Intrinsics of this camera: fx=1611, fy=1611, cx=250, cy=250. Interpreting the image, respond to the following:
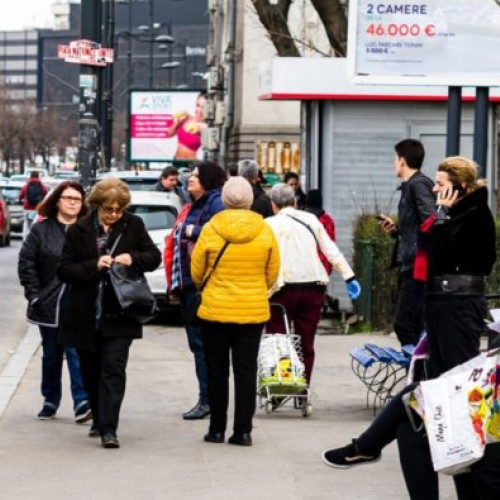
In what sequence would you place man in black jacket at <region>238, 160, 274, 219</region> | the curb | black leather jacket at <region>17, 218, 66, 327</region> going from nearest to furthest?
black leather jacket at <region>17, 218, 66, 327</region>
the curb
man in black jacket at <region>238, 160, 274, 219</region>

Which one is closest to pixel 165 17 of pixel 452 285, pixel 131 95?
pixel 131 95

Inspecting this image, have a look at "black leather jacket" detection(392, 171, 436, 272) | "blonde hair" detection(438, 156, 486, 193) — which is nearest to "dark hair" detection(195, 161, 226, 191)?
"black leather jacket" detection(392, 171, 436, 272)

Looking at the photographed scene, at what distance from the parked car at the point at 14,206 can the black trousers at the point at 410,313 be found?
33973mm

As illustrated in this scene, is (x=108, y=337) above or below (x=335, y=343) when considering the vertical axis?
above

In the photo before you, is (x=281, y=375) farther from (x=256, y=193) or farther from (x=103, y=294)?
(x=256, y=193)

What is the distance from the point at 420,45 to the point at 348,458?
7.71 meters

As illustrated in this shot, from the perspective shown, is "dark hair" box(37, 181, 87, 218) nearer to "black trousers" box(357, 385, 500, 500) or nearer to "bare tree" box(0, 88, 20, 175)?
"black trousers" box(357, 385, 500, 500)

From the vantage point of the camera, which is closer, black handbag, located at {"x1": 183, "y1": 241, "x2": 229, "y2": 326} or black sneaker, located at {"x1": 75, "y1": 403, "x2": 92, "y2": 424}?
black handbag, located at {"x1": 183, "y1": 241, "x2": 229, "y2": 326}

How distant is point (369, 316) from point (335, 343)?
1224 mm

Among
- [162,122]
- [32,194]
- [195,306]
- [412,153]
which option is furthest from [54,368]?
[162,122]

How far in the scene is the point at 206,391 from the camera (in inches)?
434

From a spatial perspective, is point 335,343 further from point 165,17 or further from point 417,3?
point 165,17

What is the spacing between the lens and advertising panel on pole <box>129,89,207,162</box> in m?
59.8

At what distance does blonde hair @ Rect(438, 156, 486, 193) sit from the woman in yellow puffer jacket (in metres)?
1.86
